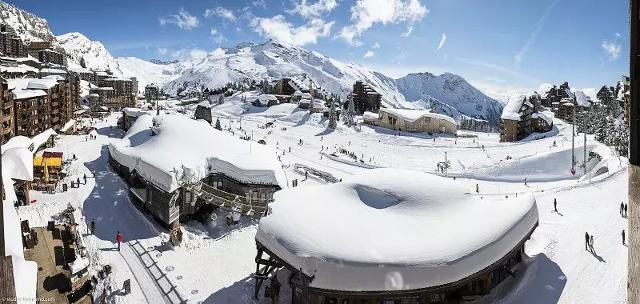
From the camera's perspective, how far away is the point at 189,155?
40125 mm

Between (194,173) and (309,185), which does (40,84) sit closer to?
(194,173)

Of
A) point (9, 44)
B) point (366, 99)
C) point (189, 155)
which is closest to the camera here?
point (189, 155)

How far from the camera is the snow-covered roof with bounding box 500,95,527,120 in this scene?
8938cm

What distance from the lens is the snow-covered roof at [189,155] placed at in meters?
37.1

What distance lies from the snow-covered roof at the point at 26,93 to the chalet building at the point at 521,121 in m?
83.5

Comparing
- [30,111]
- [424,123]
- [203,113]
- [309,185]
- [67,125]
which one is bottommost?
[309,185]

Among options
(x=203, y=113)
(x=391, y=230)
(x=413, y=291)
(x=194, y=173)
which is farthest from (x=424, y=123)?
(x=413, y=291)

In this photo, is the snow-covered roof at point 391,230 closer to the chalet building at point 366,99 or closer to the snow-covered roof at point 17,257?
the snow-covered roof at point 17,257

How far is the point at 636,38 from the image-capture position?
2.30 metres

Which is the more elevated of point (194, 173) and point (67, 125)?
point (67, 125)

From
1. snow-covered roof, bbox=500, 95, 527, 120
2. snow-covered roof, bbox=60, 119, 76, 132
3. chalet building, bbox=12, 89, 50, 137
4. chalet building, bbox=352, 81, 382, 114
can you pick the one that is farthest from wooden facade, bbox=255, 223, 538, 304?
chalet building, bbox=352, 81, 382, 114

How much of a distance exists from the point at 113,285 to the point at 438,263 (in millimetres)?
18695

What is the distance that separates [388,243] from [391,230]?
1355mm

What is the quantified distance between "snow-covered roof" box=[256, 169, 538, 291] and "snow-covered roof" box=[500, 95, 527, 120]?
67241 millimetres
